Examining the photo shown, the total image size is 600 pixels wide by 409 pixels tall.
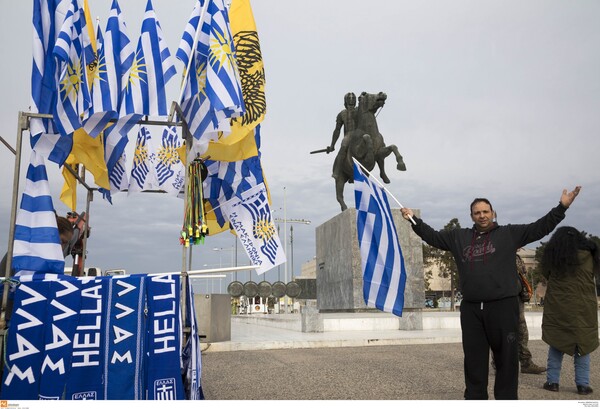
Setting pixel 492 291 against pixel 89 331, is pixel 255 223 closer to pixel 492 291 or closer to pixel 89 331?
pixel 89 331

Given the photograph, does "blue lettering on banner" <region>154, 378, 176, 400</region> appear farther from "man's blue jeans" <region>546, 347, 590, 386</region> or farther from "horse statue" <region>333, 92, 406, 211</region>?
"horse statue" <region>333, 92, 406, 211</region>

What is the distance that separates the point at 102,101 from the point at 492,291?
3.47m

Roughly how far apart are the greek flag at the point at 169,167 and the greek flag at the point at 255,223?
1.35 meters

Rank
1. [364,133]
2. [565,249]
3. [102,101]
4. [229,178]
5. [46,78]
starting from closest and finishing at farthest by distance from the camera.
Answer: [46,78], [102,101], [565,249], [229,178], [364,133]

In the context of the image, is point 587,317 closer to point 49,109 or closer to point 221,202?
point 221,202

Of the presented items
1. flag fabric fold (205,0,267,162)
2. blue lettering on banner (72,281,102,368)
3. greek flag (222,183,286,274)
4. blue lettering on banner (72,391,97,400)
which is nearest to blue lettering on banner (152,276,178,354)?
blue lettering on banner (72,281,102,368)

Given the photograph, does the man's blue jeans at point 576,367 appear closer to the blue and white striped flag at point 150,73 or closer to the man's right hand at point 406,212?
the man's right hand at point 406,212

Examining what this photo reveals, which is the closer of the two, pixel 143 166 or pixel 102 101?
pixel 102 101

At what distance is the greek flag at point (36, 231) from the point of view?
4.05 metres

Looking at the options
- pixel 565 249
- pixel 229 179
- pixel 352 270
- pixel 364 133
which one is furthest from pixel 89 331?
pixel 364 133

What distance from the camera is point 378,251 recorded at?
538 centimetres

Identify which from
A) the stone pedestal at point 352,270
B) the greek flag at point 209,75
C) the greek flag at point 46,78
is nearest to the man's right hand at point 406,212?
the greek flag at point 209,75

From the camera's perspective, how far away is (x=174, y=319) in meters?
4.10

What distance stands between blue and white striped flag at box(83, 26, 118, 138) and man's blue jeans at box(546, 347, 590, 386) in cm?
465
